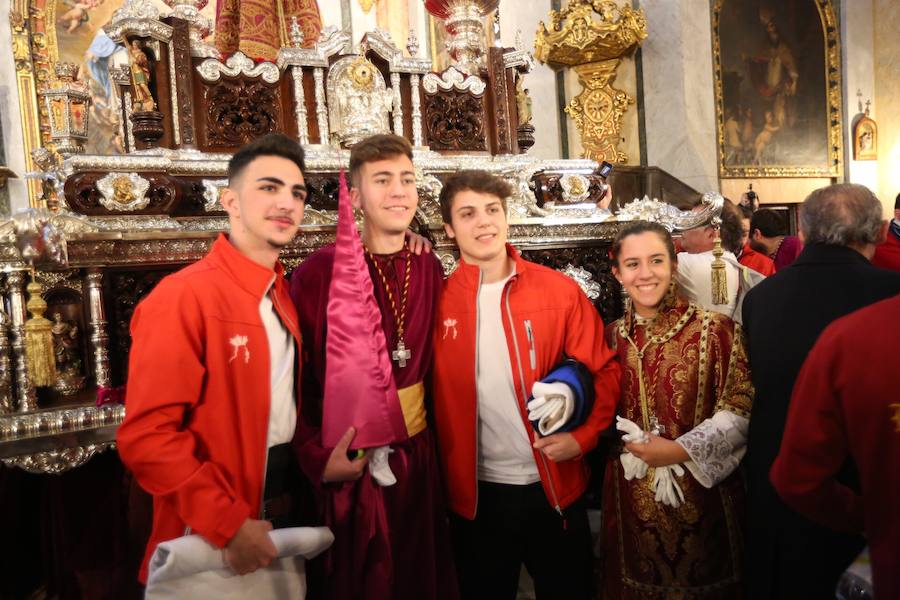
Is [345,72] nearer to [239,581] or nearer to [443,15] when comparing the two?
[443,15]

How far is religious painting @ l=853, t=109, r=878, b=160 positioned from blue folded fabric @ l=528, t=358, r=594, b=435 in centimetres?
1175

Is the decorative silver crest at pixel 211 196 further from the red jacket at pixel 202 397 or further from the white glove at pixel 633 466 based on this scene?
the white glove at pixel 633 466

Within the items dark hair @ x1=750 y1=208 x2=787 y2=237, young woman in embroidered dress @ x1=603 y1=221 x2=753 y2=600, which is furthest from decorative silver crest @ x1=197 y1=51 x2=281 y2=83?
dark hair @ x1=750 y1=208 x2=787 y2=237

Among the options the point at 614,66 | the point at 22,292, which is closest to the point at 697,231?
the point at 22,292

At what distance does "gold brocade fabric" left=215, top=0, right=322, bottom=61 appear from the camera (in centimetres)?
504

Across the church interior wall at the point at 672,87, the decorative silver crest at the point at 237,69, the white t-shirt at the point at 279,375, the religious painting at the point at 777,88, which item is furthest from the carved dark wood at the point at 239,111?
the religious painting at the point at 777,88

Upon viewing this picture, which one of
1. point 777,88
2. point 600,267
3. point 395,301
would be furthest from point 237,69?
point 777,88

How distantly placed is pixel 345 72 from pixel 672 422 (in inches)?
128

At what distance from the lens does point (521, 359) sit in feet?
7.91

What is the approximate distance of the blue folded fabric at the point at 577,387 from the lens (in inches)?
88.8

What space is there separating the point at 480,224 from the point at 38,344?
2169 millimetres

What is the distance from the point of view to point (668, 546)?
2.38 meters

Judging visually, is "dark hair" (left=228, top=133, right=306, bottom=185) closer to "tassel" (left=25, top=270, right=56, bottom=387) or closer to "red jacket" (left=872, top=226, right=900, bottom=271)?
"tassel" (left=25, top=270, right=56, bottom=387)

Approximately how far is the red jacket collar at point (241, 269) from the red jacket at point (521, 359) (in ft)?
2.35
